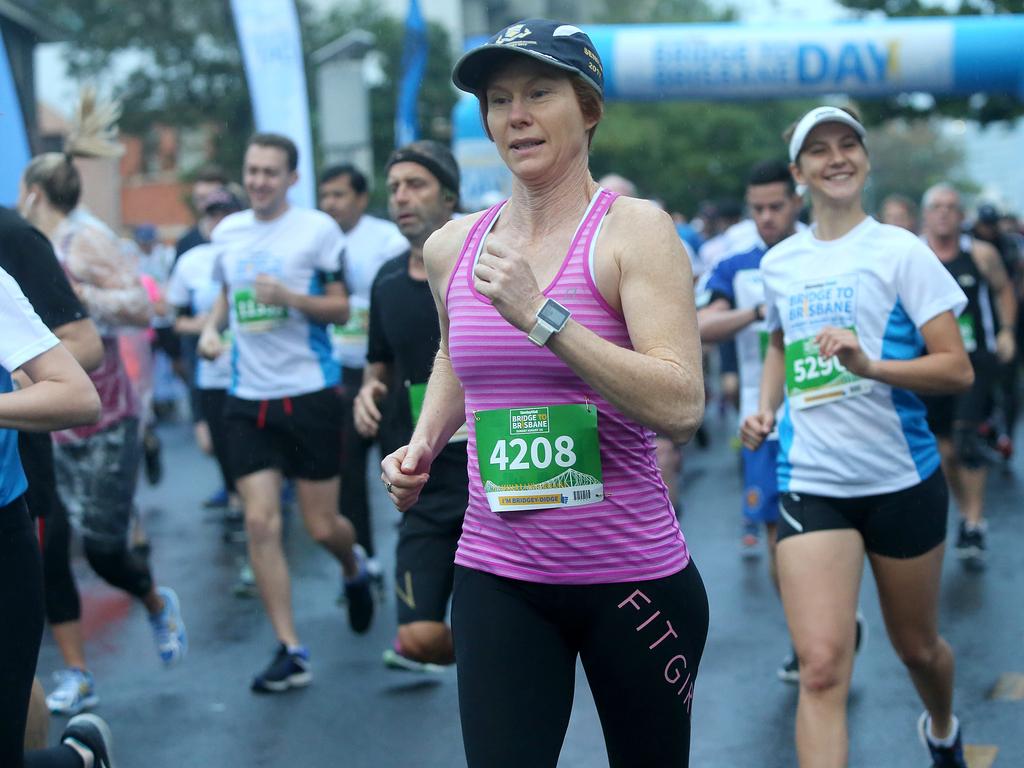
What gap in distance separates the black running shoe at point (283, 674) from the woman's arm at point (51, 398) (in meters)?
3.02

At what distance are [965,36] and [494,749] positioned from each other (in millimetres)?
12579

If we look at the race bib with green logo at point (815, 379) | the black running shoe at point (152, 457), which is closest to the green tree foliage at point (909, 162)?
the black running shoe at point (152, 457)

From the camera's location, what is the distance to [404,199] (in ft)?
18.4

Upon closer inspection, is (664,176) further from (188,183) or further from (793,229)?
(793,229)

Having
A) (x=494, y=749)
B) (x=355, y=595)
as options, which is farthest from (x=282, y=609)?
(x=494, y=749)

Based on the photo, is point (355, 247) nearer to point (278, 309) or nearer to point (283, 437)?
point (278, 309)

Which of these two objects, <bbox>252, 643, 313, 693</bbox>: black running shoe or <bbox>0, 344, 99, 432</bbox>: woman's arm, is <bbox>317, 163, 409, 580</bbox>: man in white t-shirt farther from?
<bbox>0, 344, 99, 432</bbox>: woman's arm

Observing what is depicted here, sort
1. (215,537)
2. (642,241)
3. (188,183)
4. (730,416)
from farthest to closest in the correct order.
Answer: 1. (188,183)
2. (730,416)
3. (215,537)
4. (642,241)

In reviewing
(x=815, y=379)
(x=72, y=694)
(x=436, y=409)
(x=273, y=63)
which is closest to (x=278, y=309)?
(x=72, y=694)

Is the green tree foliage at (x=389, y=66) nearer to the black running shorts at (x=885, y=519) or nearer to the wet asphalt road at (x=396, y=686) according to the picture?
the wet asphalt road at (x=396, y=686)

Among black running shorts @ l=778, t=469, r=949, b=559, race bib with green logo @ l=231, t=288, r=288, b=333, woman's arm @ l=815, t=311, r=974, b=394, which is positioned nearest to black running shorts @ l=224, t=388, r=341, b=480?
race bib with green logo @ l=231, t=288, r=288, b=333

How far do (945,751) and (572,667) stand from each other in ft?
7.23

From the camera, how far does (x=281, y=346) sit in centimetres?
675

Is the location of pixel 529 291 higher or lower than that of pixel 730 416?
higher
